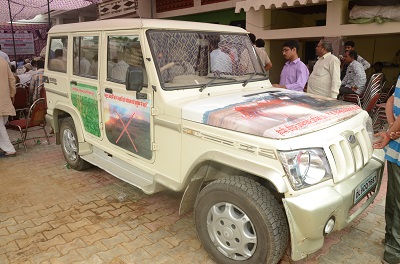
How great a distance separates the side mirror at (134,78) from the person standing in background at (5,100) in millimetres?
3630

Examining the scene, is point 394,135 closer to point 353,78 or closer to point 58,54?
point 58,54

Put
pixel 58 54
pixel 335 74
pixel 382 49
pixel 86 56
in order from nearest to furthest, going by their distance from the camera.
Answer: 1. pixel 86 56
2. pixel 58 54
3. pixel 335 74
4. pixel 382 49

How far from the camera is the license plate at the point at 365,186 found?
2.69 meters

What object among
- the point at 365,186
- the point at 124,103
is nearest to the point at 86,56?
the point at 124,103

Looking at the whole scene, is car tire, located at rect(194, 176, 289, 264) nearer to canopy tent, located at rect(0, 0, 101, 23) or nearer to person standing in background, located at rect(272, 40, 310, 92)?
person standing in background, located at rect(272, 40, 310, 92)

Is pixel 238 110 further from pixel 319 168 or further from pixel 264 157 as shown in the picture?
pixel 319 168

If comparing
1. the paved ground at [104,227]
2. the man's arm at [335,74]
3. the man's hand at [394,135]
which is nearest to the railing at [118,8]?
the man's arm at [335,74]

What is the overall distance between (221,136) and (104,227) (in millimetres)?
1707

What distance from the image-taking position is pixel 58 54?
5.04 meters

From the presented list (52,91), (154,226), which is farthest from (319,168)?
(52,91)

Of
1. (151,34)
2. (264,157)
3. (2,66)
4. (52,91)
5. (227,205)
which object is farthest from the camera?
(2,66)

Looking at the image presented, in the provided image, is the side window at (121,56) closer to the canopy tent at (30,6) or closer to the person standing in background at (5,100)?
the person standing in background at (5,100)

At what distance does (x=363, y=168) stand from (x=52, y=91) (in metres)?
4.39

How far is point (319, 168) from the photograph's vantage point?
2490 millimetres
